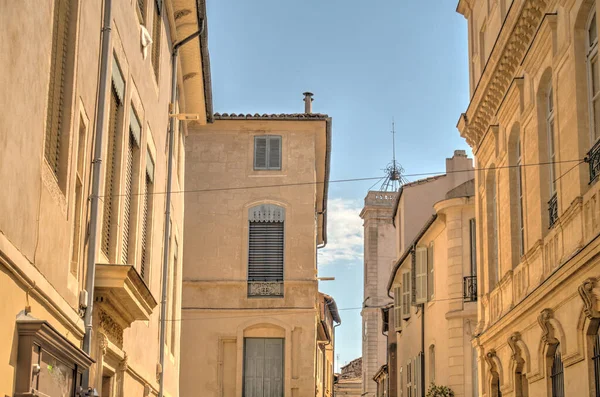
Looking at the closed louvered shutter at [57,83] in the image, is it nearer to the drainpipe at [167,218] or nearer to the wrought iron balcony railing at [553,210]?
the drainpipe at [167,218]

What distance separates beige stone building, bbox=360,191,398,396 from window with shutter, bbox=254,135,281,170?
1283 inches

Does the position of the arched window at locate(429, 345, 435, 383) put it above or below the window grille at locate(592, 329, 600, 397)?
above

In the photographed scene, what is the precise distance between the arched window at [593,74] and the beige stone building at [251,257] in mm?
18683

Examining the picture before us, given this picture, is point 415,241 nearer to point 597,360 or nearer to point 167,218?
point 167,218

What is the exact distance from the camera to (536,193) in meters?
18.9

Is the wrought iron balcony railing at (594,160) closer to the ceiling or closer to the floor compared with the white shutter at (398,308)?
→ closer to the floor

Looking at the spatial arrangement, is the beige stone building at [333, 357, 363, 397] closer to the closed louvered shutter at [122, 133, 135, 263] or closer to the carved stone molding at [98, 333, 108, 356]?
the closed louvered shutter at [122, 133, 135, 263]

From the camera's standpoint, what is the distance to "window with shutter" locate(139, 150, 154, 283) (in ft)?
57.6

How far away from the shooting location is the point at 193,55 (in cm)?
2316

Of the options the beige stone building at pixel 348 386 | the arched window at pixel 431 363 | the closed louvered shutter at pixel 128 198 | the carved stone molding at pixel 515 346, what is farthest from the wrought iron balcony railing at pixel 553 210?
the beige stone building at pixel 348 386

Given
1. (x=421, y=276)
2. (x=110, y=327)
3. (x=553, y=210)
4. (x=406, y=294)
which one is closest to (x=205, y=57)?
(x=553, y=210)

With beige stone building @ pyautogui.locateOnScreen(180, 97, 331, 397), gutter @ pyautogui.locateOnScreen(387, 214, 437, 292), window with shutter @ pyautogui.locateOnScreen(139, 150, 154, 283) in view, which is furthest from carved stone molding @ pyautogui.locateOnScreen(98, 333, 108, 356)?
beige stone building @ pyautogui.locateOnScreen(180, 97, 331, 397)

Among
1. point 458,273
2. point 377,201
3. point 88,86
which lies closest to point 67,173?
point 88,86

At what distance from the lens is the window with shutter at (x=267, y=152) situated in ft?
114
